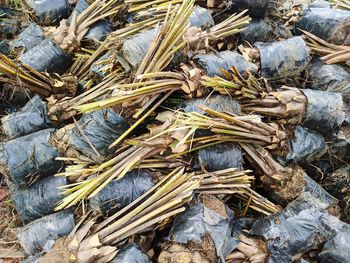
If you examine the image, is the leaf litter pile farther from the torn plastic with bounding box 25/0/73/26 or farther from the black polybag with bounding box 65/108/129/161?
the torn plastic with bounding box 25/0/73/26

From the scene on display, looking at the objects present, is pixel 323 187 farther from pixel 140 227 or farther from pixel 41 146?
pixel 41 146

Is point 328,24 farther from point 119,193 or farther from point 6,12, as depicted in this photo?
point 6,12

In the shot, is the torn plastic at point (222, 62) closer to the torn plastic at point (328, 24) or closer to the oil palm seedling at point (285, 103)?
the oil palm seedling at point (285, 103)

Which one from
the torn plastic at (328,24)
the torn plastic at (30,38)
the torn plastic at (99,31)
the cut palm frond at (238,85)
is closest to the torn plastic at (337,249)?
the cut palm frond at (238,85)

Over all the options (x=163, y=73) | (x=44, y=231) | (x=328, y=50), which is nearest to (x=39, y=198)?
(x=44, y=231)

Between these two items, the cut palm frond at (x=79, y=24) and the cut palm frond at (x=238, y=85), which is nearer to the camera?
the cut palm frond at (x=238, y=85)

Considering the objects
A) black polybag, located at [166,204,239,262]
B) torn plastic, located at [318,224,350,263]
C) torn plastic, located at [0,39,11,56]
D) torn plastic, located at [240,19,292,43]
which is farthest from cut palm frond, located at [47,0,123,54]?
torn plastic, located at [318,224,350,263]
